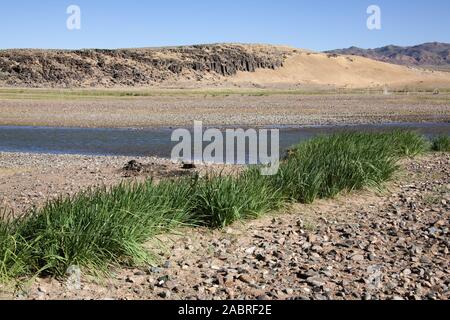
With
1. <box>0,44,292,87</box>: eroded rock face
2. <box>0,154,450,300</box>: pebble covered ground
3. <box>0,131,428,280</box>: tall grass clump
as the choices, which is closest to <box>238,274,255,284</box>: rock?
<box>0,154,450,300</box>: pebble covered ground

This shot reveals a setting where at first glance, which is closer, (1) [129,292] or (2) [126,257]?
(1) [129,292]

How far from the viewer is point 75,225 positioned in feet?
20.4

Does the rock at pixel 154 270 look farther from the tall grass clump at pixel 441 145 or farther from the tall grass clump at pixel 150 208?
the tall grass clump at pixel 441 145

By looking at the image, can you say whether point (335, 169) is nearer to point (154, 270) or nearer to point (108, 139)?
point (154, 270)

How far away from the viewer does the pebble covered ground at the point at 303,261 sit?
562cm

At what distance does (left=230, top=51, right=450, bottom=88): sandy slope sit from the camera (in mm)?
99863

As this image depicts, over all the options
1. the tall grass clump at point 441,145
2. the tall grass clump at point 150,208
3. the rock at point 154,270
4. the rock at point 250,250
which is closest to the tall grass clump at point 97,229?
the tall grass clump at point 150,208

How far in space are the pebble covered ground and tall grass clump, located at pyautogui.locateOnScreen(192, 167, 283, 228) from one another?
0.61ft

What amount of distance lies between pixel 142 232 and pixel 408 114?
32457 mm

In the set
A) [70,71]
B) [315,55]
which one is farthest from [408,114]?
[315,55]
